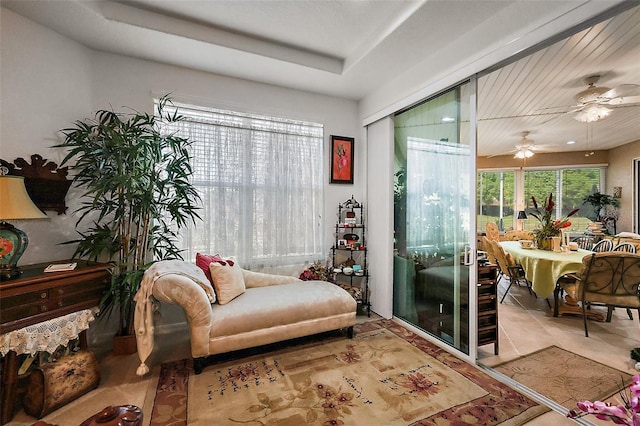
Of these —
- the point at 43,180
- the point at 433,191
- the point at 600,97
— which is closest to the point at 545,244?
the point at 600,97

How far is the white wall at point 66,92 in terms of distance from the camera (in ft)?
7.29

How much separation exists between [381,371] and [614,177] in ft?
26.9

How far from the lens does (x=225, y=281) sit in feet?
8.70

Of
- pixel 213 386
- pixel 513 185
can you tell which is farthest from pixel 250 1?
pixel 513 185

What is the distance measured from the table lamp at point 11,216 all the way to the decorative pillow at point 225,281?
50.8 inches

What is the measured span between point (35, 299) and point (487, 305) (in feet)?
11.4

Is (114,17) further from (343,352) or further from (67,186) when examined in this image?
(343,352)

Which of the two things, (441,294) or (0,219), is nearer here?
(0,219)

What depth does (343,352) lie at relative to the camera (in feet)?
8.67

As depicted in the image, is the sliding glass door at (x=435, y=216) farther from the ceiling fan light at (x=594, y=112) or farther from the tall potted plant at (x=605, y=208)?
the tall potted plant at (x=605, y=208)

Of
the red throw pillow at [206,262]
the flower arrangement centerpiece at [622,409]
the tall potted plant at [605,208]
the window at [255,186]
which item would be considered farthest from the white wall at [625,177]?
the red throw pillow at [206,262]

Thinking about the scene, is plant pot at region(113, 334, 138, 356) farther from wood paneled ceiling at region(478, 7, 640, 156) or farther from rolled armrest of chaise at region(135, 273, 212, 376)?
wood paneled ceiling at region(478, 7, 640, 156)

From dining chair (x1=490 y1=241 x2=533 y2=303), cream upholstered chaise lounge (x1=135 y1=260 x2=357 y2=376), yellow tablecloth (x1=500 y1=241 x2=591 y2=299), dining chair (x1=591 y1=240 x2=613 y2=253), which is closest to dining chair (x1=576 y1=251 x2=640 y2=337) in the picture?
yellow tablecloth (x1=500 y1=241 x2=591 y2=299)

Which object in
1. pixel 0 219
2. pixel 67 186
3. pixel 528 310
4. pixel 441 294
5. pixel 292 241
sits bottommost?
pixel 528 310
